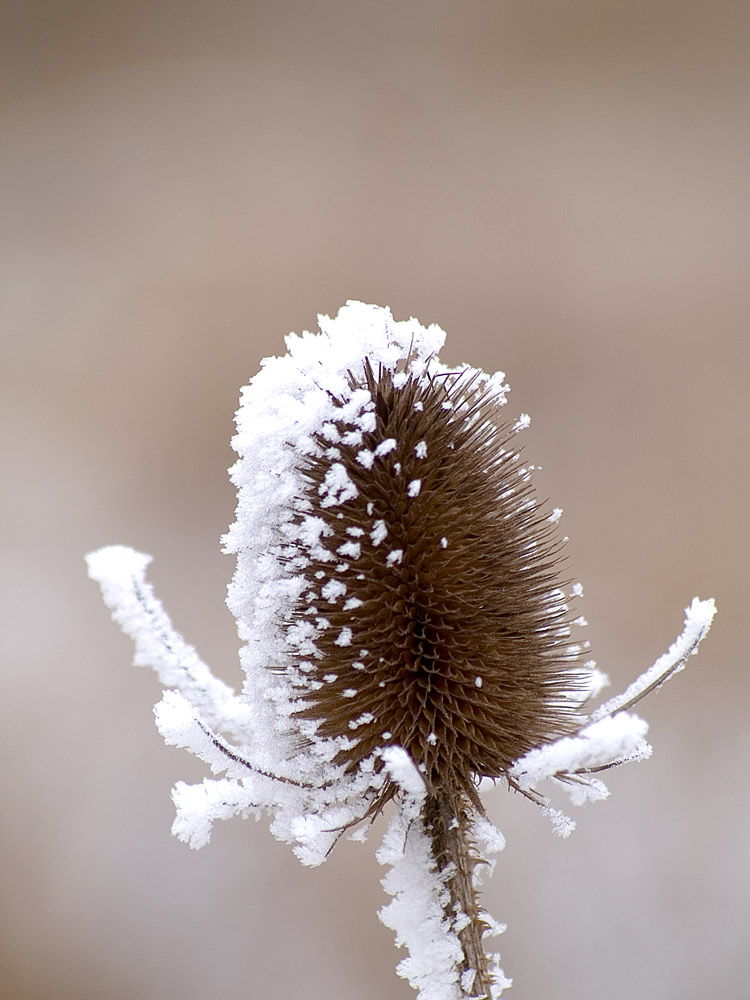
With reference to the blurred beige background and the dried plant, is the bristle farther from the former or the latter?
the blurred beige background

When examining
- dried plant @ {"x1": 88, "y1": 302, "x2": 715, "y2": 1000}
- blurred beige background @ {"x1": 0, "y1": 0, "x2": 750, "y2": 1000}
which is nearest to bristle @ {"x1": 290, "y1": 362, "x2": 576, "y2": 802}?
dried plant @ {"x1": 88, "y1": 302, "x2": 715, "y2": 1000}

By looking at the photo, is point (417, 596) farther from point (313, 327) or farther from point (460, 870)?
point (313, 327)

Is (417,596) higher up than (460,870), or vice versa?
(417,596)

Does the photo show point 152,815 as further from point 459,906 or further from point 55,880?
point 459,906

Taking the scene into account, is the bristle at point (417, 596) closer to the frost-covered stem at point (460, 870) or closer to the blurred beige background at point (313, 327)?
the frost-covered stem at point (460, 870)

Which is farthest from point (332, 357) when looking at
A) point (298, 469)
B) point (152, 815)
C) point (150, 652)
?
point (152, 815)

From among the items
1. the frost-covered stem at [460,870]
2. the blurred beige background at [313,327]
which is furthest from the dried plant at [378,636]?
the blurred beige background at [313,327]

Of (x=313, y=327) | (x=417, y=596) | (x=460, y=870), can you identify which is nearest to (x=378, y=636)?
(x=417, y=596)

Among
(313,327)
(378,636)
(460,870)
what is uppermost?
(313,327)
